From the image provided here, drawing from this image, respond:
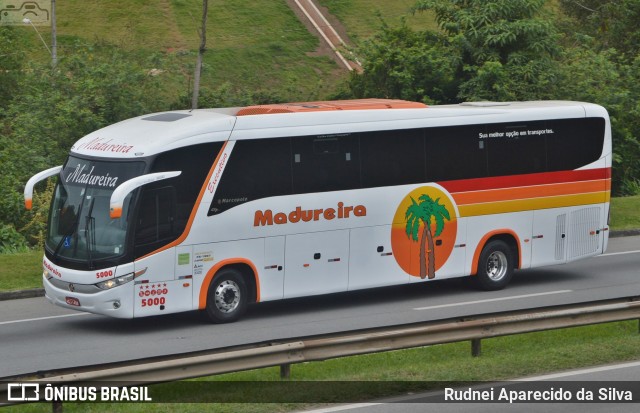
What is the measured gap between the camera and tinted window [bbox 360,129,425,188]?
Answer: 1858 centimetres

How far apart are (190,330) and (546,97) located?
18646 millimetres

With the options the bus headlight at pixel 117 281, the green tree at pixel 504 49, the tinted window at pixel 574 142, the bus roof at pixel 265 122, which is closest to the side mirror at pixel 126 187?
the bus roof at pixel 265 122

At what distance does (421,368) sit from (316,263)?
208 inches

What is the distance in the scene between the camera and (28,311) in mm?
18766

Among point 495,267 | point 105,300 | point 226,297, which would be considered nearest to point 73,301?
point 105,300

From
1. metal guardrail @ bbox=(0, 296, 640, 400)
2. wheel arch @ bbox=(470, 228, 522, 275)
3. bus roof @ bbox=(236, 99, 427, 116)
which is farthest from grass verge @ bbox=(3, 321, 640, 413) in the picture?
bus roof @ bbox=(236, 99, 427, 116)

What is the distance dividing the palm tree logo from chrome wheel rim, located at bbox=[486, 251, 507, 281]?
4.50ft

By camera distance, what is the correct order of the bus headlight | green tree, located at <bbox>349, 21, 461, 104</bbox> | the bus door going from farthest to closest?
green tree, located at <bbox>349, 21, 461, 104</bbox> < the bus door < the bus headlight

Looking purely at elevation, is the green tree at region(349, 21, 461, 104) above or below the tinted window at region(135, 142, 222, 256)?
above

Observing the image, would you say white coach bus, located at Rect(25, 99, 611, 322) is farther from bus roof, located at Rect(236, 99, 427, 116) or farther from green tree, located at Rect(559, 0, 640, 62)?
green tree, located at Rect(559, 0, 640, 62)

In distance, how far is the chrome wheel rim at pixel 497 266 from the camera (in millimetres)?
20203

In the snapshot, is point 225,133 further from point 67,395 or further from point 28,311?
point 67,395

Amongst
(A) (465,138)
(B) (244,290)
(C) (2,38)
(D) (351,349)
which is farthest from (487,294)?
(C) (2,38)

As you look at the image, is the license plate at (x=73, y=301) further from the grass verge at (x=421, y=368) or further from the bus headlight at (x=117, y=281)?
the grass verge at (x=421, y=368)
